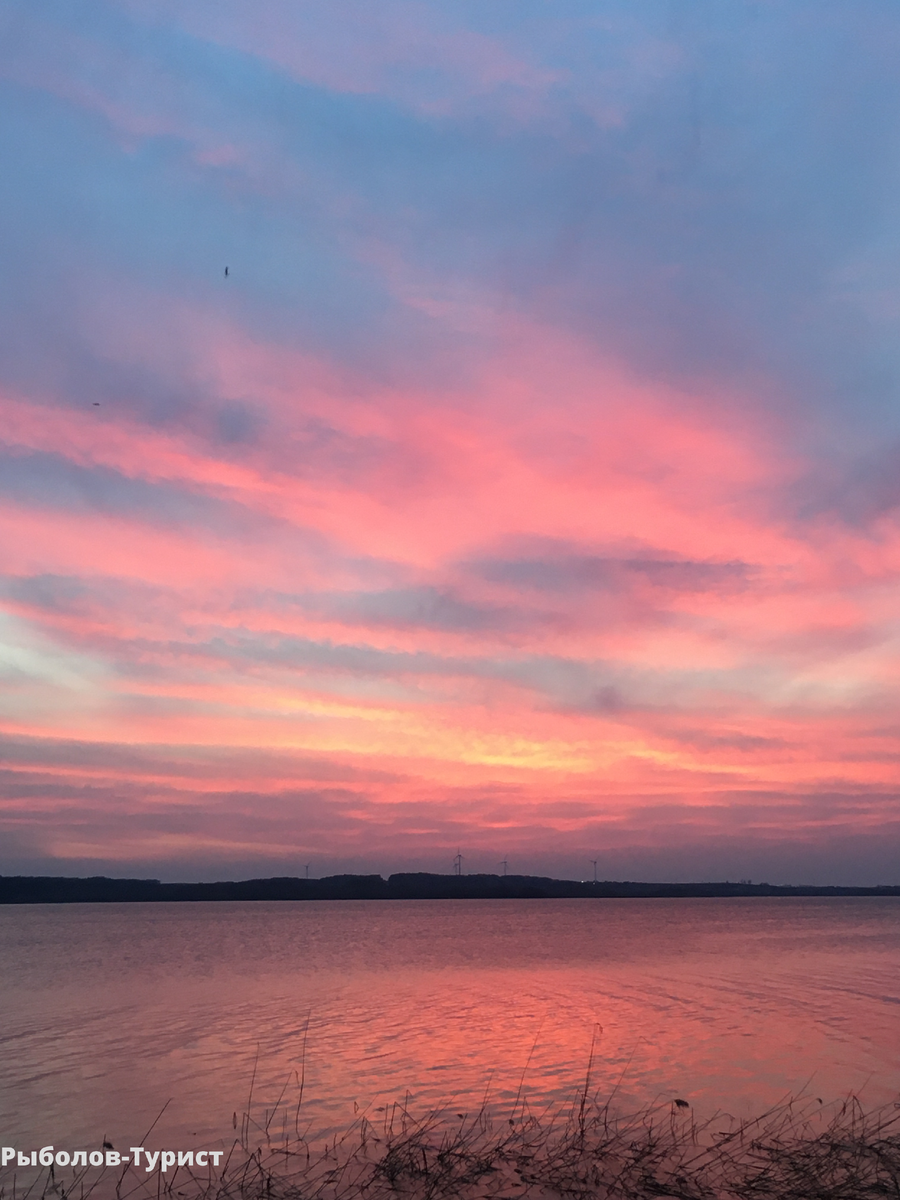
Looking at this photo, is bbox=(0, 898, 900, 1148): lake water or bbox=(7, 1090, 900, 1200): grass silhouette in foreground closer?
bbox=(7, 1090, 900, 1200): grass silhouette in foreground

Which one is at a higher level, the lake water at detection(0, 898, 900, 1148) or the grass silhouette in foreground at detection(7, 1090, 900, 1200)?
the grass silhouette in foreground at detection(7, 1090, 900, 1200)

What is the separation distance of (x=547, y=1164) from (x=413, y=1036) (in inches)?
693

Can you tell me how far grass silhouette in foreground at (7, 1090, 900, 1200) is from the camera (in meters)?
13.3

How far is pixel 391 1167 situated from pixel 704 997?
3182 centimetres

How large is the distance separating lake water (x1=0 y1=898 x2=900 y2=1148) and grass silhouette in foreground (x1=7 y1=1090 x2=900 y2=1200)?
1732 millimetres

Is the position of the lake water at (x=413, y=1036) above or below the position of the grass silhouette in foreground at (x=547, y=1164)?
below

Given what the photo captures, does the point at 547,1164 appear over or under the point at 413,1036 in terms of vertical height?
over

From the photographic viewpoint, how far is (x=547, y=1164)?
14.6 m

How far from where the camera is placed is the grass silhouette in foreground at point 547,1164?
13.3 m

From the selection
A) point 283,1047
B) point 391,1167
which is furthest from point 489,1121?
point 283,1047

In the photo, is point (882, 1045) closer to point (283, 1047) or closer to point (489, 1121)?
point (489, 1121)

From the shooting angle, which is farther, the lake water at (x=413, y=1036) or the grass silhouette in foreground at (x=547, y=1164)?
the lake water at (x=413, y=1036)

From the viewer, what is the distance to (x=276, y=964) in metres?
65.1

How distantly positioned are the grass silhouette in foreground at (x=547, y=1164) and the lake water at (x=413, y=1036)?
1.73 meters
